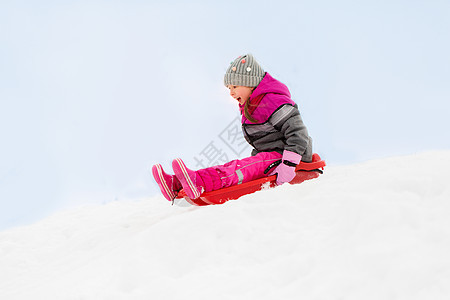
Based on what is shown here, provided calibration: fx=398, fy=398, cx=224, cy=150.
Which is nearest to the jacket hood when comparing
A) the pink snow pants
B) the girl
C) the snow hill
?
the girl

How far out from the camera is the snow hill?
53.0 inches

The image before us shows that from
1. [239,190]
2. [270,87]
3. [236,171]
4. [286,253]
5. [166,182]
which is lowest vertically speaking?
[286,253]

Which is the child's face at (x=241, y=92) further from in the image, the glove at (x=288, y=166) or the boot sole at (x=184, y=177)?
the boot sole at (x=184, y=177)

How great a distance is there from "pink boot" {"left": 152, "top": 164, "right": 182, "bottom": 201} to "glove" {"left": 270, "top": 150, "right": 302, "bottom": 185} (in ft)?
2.18

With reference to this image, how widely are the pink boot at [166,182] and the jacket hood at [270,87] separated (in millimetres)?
819

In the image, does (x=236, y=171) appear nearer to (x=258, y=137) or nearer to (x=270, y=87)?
(x=258, y=137)

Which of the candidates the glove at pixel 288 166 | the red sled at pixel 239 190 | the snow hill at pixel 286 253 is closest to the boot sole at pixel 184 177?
the red sled at pixel 239 190

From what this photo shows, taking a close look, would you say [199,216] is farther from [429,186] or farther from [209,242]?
[429,186]

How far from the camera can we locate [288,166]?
2.60 metres

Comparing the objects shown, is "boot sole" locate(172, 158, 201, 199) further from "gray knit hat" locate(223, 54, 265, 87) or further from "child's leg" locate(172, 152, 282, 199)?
"gray knit hat" locate(223, 54, 265, 87)

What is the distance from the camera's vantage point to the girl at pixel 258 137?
2453 millimetres

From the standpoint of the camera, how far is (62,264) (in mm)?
2127

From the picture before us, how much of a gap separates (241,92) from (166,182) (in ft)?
2.83

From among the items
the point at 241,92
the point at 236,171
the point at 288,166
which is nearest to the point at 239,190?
the point at 236,171
